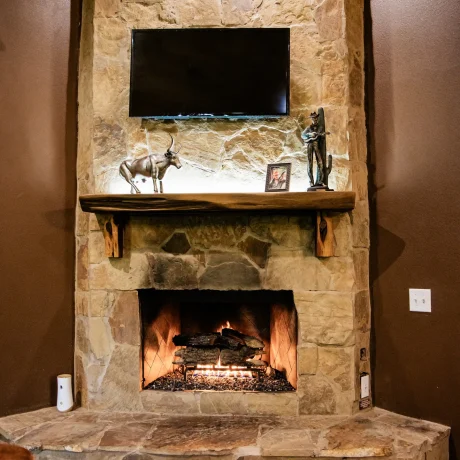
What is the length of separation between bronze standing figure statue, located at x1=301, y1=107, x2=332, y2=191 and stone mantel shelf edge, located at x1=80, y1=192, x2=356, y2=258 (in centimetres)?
12

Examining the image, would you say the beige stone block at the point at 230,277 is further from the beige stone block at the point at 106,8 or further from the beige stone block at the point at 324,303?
the beige stone block at the point at 106,8

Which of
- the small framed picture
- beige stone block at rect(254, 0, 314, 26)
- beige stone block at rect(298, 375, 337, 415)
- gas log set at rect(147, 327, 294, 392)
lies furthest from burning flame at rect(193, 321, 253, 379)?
beige stone block at rect(254, 0, 314, 26)

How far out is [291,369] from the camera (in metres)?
2.44

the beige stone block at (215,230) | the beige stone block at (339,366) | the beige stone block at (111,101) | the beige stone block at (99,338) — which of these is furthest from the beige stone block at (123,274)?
the beige stone block at (339,366)

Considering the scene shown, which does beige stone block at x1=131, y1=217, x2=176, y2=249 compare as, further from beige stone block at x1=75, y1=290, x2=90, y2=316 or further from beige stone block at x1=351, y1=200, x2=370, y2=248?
beige stone block at x1=351, y1=200, x2=370, y2=248

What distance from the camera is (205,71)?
233cm

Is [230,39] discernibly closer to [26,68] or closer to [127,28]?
[127,28]

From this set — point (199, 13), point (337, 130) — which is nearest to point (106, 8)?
point (199, 13)

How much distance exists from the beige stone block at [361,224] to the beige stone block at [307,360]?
1.89ft

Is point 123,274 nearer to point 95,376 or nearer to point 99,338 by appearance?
point 99,338

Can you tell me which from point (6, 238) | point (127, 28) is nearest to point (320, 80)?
point (127, 28)

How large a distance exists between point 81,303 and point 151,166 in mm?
852

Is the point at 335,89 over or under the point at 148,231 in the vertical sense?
over

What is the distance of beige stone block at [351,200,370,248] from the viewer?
231cm
